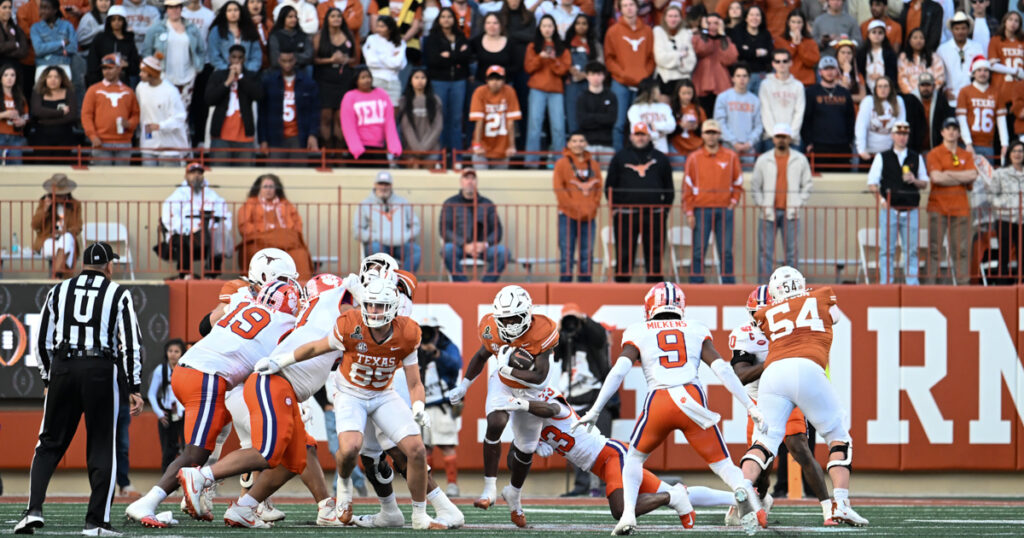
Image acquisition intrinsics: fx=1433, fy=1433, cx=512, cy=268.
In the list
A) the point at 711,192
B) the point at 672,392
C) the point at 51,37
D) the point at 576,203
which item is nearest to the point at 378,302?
the point at 672,392

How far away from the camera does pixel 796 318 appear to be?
10953mm

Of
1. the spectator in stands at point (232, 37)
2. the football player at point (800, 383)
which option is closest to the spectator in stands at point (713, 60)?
the spectator in stands at point (232, 37)

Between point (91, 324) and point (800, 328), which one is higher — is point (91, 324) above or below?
above

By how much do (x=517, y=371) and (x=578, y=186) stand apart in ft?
20.9

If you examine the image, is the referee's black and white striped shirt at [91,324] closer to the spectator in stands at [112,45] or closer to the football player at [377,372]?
the football player at [377,372]

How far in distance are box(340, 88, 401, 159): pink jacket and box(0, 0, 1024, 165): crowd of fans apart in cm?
2

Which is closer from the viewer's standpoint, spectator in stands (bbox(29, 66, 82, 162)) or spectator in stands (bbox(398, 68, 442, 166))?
spectator in stands (bbox(29, 66, 82, 162))

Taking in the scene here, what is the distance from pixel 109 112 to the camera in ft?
57.0

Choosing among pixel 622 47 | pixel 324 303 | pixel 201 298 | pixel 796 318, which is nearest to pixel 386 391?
pixel 324 303

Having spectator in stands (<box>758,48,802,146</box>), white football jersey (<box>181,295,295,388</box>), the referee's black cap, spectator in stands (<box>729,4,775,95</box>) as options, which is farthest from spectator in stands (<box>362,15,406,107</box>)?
the referee's black cap

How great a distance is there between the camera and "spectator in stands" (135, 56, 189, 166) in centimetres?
1734

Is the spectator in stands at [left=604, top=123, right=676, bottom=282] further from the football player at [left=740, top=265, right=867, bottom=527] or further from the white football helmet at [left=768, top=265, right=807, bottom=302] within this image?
the football player at [left=740, top=265, right=867, bottom=527]

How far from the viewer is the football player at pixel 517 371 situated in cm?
1050

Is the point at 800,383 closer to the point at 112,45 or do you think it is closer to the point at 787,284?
the point at 787,284
